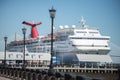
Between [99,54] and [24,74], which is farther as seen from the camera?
[99,54]

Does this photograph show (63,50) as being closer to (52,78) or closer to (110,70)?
(110,70)

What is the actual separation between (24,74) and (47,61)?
6512 centimetres

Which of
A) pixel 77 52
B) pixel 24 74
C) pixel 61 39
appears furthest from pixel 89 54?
pixel 24 74

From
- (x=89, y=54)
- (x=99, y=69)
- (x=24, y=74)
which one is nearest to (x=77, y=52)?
(x=89, y=54)

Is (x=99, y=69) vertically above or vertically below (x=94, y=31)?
below

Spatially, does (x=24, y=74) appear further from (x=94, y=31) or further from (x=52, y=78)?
(x=94, y=31)

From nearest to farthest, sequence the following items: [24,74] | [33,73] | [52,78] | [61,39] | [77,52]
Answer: [52,78]
[33,73]
[24,74]
[77,52]
[61,39]

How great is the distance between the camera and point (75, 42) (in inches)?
3580

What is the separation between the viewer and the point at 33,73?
2175 cm

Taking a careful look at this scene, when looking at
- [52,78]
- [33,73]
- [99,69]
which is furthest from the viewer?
[99,69]

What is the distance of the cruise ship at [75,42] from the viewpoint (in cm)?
9069

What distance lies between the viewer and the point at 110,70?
83.2 m

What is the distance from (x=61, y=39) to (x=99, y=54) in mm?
10875

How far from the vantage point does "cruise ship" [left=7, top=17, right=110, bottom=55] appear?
90.7 m
